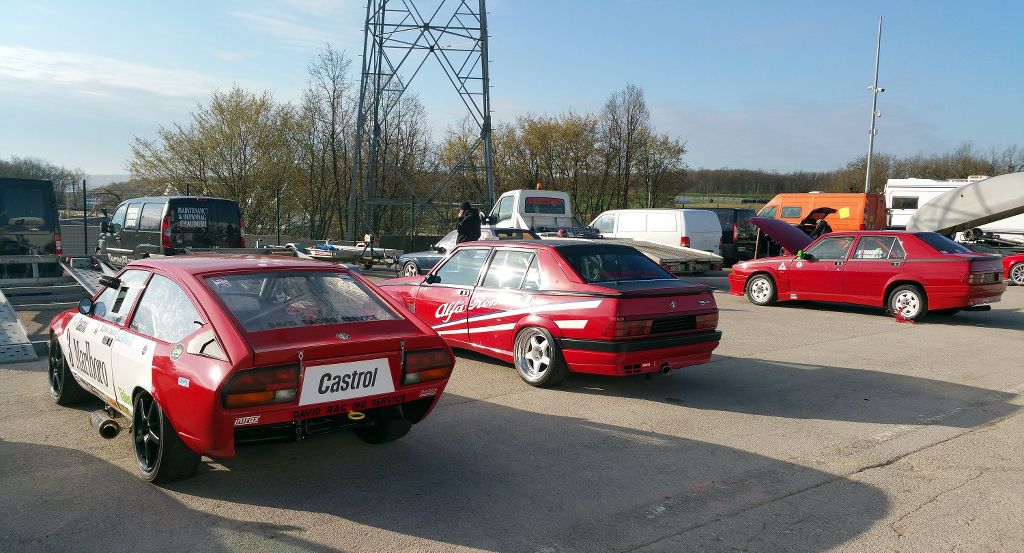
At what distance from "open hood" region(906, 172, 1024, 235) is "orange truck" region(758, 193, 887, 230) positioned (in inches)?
136

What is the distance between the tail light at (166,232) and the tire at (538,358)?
31.1 feet

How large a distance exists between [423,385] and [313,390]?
75 cm

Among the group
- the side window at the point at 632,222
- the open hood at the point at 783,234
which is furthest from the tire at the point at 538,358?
the side window at the point at 632,222

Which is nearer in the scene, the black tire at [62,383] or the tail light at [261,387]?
the tail light at [261,387]

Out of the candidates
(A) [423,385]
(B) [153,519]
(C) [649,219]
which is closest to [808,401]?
(A) [423,385]

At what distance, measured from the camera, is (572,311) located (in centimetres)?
695

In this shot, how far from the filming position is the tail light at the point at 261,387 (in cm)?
396

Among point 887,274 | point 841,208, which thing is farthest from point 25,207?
point 841,208

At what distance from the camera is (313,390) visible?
4.17 m

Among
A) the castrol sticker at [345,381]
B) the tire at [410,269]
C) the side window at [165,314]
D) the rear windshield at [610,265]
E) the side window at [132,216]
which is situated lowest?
the tire at [410,269]

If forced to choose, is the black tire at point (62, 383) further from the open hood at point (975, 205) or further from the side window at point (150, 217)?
the open hood at point (975, 205)

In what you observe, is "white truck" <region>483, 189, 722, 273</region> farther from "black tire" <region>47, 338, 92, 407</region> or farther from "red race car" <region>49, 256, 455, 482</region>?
"red race car" <region>49, 256, 455, 482</region>

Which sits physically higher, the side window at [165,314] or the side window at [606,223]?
the side window at [606,223]

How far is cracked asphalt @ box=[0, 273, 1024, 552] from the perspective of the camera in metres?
3.83
